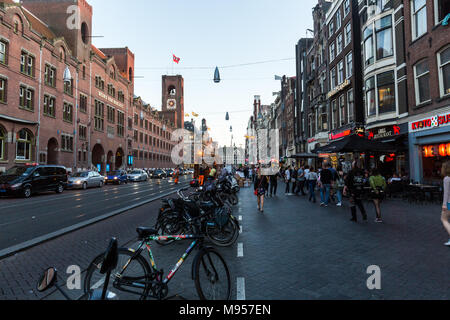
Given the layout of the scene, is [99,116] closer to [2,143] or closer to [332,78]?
[2,143]

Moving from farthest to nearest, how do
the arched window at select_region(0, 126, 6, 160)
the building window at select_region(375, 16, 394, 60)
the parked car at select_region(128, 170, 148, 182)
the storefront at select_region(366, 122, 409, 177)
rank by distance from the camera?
1. the parked car at select_region(128, 170, 148, 182)
2. the arched window at select_region(0, 126, 6, 160)
3. the building window at select_region(375, 16, 394, 60)
4. the storefront at select_region(366, 122, 409, 177)

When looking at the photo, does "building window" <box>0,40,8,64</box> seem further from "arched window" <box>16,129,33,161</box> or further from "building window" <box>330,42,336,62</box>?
"building window" <box>330,42,336,62</box>

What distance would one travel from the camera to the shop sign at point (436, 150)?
13.8 metres

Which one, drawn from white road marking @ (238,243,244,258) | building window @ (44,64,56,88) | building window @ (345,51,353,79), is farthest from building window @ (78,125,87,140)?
white road marking @ (238,243,244,258)

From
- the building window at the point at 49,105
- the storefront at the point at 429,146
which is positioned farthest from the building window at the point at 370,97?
the building window at the point at 49,105

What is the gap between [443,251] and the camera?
5301 mm

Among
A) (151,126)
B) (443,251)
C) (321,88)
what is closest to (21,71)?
(321,88)

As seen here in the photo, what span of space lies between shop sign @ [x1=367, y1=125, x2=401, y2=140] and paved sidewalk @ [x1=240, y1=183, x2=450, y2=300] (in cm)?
1019

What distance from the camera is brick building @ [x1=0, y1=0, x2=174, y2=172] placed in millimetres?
23516

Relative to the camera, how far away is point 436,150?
14492 millimetres

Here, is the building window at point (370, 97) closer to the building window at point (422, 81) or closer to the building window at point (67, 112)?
the building window at point (422, 81)

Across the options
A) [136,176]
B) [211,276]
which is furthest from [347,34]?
[136,176]

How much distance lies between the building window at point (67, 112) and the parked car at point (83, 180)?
1034cm

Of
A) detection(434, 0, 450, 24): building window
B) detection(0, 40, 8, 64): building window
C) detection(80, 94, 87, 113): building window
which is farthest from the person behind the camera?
detection(80, 94, 87, 113): building window
